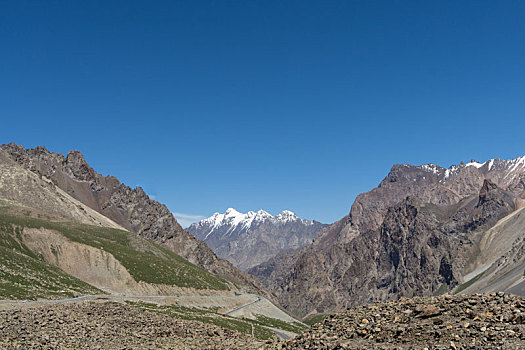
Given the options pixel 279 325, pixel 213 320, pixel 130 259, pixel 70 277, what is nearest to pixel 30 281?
pixel 70 277

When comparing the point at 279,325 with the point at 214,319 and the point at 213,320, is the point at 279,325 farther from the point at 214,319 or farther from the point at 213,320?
the point at 213,320

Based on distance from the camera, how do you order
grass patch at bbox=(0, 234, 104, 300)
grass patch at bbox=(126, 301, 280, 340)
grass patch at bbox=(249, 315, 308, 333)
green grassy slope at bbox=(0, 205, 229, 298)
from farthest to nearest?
grass patch at bbox=(249, 315, 308, 333), green grassy slope at bbox=(0, 205, 229, 298), grass patch at bbox=(126, 301, 280, 340), grass patch at bbox=(0, 234, 104, 300)

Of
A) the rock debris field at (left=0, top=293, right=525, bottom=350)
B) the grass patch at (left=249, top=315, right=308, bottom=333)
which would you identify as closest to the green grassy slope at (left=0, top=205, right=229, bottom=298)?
the grass patch at (left=249, top=315, right=308, bottom=333)

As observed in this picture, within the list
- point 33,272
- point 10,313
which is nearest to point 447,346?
point 10,313

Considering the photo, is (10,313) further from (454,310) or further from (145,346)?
(454,310)

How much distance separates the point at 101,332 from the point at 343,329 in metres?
19.7

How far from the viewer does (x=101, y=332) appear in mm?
31406

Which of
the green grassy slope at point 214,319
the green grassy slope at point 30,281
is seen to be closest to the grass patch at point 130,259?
the green grassy slope at point 30,281

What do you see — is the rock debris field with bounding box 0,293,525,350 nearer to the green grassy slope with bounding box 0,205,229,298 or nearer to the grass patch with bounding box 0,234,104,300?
the grass patch with bounding box 0,234,104,300

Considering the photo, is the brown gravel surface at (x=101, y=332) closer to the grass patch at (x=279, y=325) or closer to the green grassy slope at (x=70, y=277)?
the green grassy slope at (x=70, y=277)

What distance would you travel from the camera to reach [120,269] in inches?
3890

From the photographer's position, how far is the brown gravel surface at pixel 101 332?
2777 centimetres

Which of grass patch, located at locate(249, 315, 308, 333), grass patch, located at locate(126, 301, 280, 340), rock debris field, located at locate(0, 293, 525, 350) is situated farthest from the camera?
grass patch, located at locate(249, 315, 308, 333)

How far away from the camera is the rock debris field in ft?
61.8
